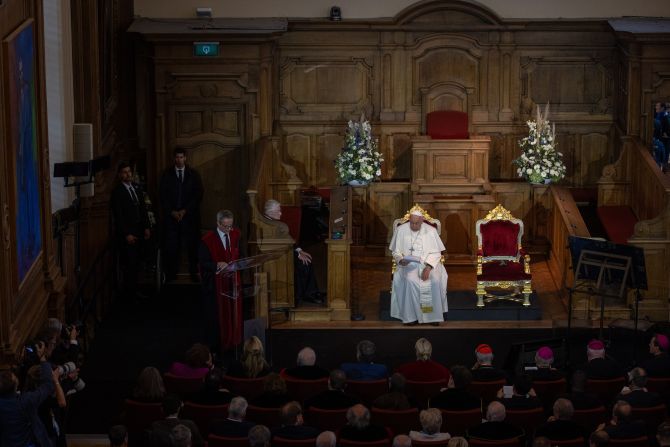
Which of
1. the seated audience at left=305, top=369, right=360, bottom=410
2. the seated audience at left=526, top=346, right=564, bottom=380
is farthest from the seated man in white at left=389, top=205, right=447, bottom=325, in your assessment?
the seated audience at left=305, top=369, right=360, bottom=410

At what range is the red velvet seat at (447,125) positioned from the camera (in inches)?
706

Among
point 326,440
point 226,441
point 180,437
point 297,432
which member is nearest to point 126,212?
point 226,441

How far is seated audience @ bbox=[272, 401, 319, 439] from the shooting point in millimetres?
9969

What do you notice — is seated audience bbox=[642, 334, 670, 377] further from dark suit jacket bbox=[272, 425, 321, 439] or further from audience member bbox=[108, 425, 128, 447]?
audience member bbox=[108, 425, 128, 447]

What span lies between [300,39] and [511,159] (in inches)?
123

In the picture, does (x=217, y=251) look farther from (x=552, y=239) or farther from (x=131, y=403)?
(x=552, y=239)

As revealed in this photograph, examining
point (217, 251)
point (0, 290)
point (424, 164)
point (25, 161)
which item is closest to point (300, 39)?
point (424, 164)

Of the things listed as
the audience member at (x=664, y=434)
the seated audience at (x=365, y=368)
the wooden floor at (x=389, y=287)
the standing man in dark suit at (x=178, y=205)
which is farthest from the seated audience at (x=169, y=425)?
the standing man in dark suit at (x=178, y=205)

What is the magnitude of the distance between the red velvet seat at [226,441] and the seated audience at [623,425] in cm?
255

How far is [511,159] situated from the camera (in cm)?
1855

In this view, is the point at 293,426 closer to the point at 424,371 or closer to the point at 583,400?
the point at 424,371

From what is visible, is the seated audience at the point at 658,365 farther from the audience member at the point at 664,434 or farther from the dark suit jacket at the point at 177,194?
the dark suit jacket at the point at 177,194

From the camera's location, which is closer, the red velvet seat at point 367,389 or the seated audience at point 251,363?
the red velvet seat at point 367,389

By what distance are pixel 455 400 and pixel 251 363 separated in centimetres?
189
